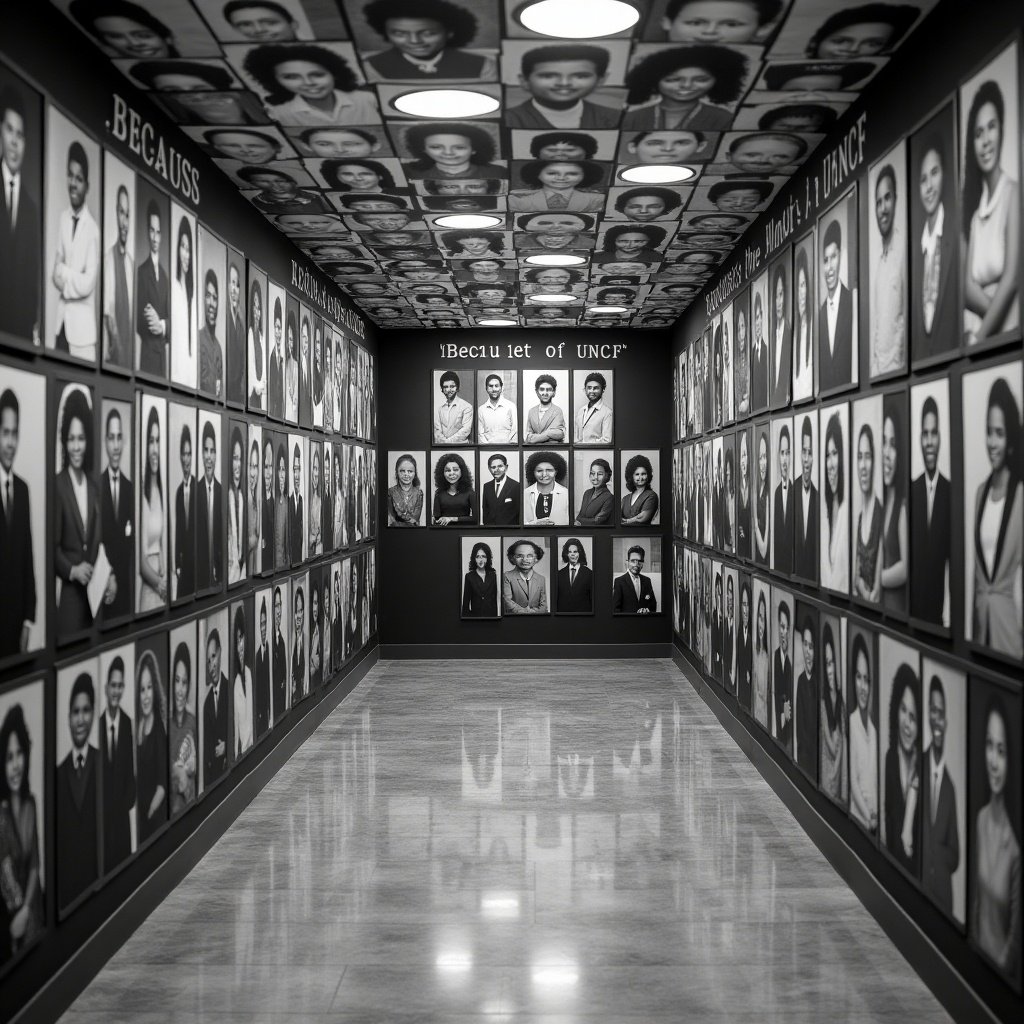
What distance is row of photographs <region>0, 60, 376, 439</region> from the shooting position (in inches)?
184

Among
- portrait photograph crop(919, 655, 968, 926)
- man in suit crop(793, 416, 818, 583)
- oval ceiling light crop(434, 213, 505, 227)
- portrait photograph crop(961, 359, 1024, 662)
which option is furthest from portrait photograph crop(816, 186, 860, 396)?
oval ceiling light crop(434, 213, 505, 227)

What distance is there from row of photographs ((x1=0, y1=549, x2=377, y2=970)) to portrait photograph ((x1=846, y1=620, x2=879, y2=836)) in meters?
3.78

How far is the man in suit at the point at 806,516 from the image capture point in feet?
24.3

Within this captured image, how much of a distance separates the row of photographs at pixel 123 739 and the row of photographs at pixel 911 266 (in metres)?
4.02

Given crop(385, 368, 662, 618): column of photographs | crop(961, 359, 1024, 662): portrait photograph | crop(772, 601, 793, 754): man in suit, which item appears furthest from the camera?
crop(385, 368, 662, 618): column of photographs

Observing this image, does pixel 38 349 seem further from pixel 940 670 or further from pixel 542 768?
pixel 542 768

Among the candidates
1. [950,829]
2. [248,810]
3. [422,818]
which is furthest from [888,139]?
[248,810]

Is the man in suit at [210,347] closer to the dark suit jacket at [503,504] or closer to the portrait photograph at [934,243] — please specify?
the portrait photograph at [934,243]

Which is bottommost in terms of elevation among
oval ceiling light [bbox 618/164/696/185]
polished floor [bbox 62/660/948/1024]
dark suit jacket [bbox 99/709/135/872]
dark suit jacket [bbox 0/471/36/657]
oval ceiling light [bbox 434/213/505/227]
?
polished floor [bbox 62/660/948/1024]

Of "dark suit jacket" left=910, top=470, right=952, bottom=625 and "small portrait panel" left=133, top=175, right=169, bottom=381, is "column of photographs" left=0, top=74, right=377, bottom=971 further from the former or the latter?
"dark suit jacket" left=910, top=470, right=952, bottom=625

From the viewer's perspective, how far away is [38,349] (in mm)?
4824

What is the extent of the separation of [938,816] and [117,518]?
405cm

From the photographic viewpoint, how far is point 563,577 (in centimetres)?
1585

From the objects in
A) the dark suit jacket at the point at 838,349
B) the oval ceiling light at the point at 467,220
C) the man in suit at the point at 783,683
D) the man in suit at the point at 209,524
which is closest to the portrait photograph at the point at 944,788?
the dark suit jacket at the point at 838,349
